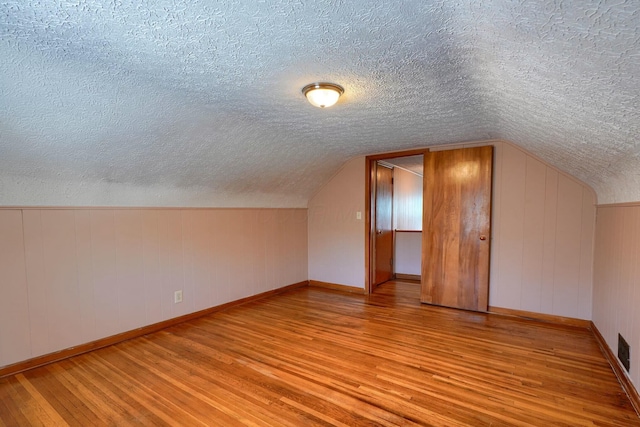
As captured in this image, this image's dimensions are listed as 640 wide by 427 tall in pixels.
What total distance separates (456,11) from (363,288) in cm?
379

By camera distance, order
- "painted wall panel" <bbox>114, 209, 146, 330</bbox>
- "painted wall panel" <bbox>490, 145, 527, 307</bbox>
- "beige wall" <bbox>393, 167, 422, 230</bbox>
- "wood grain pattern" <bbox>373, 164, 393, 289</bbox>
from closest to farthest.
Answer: "painted wall panel" <bbox>114, 209, 146, 330</bbox> → "painted wall panel" <bbox>490, 145, 527, 307</bbox> → "wood grain pattern" <bbox>373, 164, 393, 289</bbox> → "beige wall" <bbox>393, 167, 422, 230</bbox>

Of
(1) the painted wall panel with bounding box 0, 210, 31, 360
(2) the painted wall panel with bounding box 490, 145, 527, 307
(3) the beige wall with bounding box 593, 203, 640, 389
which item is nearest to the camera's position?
(3) the beige wall with bounding box 593, 203, 640, 389

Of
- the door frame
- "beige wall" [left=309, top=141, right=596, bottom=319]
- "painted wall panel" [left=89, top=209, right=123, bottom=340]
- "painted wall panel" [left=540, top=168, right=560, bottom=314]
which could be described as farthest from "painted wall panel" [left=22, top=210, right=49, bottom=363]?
"painted wall panel" [left=540, top=168, right=560, bottom=314]

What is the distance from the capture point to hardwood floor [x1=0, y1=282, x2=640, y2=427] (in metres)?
1.78

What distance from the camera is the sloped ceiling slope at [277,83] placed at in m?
1.20

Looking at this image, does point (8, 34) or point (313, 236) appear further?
point (313, 236)

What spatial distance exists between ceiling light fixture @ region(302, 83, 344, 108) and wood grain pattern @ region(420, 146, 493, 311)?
2.16 metres

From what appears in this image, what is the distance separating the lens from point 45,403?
75.1 inches

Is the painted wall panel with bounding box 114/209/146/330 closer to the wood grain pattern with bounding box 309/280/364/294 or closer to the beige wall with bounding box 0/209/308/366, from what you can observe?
the beige wall with bounding box 0/209/308/366

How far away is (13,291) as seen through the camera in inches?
88.7

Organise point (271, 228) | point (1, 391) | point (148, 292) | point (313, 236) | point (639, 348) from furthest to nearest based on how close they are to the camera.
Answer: point (313, 236) → point (271, 228) → point (148, 292) → point (1, 391) → point (639, 348)

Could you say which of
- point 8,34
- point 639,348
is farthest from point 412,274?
point 8,34

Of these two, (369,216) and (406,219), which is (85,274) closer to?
(369,216)

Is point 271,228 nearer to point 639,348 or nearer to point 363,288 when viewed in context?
point 363,288
